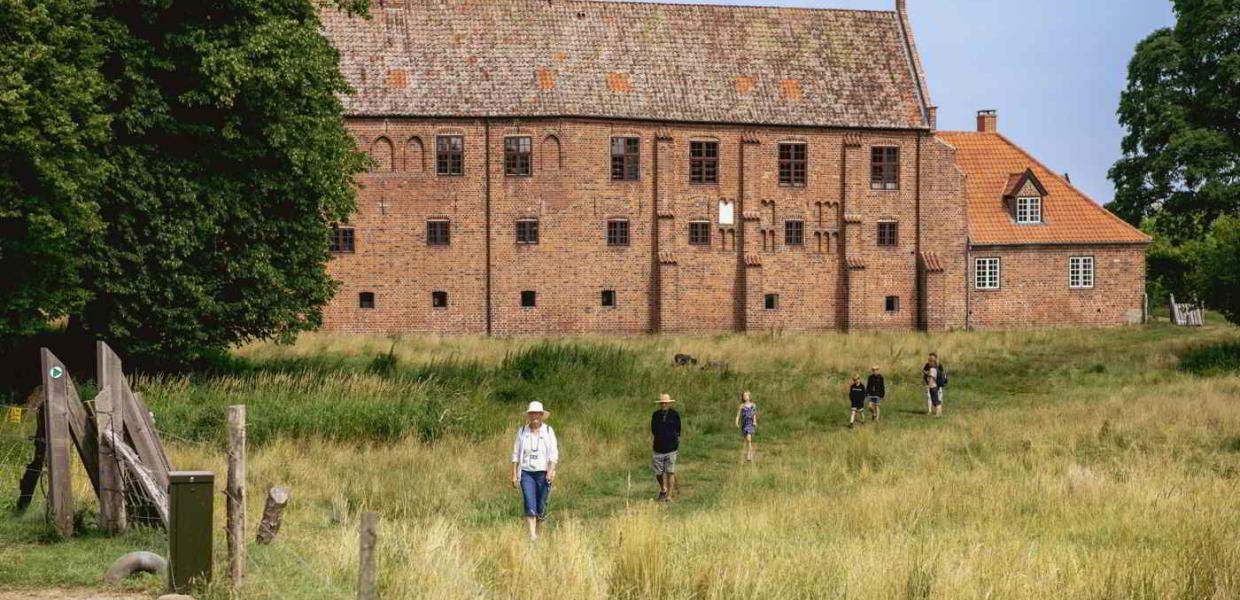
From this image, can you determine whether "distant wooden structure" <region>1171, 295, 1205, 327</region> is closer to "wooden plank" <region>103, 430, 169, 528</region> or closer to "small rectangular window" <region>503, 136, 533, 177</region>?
"small rectangular window" <region>503, 136, 533, 177</region>

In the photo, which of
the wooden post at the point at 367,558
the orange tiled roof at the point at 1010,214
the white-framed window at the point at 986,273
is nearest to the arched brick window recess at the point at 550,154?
the orange tiled roof at the point at 1010,214

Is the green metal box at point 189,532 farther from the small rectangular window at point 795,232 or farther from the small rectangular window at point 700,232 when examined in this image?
the small rectangular window at point 795,232

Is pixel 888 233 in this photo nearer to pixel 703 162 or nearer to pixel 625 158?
pixel 703 162

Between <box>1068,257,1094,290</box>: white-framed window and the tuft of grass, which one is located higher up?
<box>1068,257,1094,290</box>: white-framed window

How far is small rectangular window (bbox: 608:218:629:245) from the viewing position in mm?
43656

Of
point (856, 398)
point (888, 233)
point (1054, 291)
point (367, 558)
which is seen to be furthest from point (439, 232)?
point (367, 558)

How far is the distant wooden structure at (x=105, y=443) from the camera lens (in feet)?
39.8

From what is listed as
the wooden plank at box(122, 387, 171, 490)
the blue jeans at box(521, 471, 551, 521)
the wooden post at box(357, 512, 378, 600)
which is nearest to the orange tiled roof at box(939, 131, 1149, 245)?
the blue jeans at box(521, 471, 551, 521)

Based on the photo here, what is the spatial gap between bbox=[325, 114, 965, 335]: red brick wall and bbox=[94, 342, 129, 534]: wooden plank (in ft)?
99.6

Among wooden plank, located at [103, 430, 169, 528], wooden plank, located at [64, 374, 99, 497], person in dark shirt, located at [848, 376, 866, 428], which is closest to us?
wooden plank, located at [103, 430, 169, 528]

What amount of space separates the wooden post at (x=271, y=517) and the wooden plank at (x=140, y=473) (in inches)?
33.6

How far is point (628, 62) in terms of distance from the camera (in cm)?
4456

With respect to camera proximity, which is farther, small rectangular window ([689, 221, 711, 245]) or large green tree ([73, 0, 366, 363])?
small rectangular window ([689, 221, 711, 245])

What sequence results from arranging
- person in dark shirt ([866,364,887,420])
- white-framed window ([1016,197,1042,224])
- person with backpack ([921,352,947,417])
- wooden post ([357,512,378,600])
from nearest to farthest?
wooden post ([357,512,378,600])
person in dark shirt ([866,364,887,420])
person with backpack ([921,352,947,417])
white-framed window ([1016,197,1042,224])
